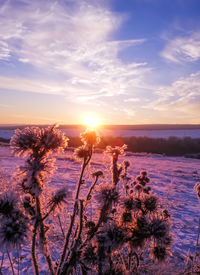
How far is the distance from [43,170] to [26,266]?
148 inches

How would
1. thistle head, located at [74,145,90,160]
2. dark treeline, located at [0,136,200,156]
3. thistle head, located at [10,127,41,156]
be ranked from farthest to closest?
dark treeline, located at [0,136,200,156], thistle head, located at [74,145,90,160], thistle head, located at [10,127,41,156]

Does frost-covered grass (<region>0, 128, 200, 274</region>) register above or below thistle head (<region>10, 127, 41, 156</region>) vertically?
below

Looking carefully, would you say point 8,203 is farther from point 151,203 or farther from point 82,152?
point 151,203

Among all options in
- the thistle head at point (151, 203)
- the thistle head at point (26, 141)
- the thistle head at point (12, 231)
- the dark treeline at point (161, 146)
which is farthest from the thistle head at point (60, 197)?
the dark treeline at point (161, 146)

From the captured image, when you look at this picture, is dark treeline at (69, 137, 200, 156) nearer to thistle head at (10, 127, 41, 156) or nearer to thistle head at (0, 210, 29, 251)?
thistle head at (10, 127, 41, 156)

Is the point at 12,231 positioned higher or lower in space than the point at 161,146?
higher

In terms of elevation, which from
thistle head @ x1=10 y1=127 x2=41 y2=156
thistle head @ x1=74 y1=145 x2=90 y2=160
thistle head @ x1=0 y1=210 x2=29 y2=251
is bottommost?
thistle head @ x1=0 y1=210 x2=29 y2=251

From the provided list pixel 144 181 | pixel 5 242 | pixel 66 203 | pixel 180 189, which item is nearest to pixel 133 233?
pixel 66 203

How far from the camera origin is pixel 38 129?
5.68 ft

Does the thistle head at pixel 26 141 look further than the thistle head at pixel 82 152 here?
No

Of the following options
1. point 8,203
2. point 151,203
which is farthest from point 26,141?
point 151,203

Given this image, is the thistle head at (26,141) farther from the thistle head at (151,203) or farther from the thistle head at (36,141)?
the thistle head at (151,203)

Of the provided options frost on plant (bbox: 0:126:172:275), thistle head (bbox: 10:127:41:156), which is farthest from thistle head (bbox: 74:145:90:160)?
thistle head (bbox: 10:127:41:156)

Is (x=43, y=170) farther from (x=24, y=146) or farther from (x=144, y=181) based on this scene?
(x=144, y=181)
